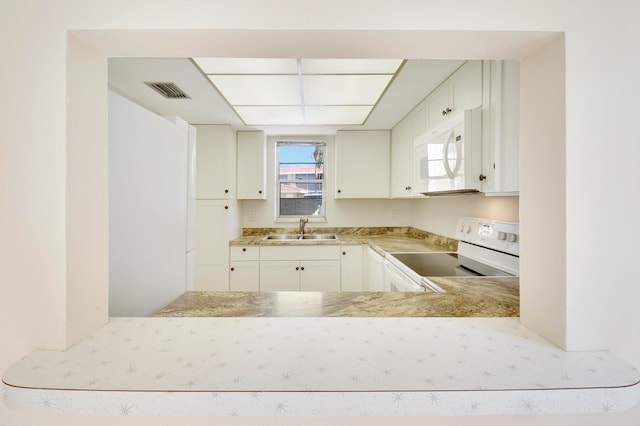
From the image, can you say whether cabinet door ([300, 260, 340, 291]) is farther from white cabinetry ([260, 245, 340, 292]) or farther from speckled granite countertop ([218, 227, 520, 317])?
speckled granite countertop ([218, 227, 520, 317])

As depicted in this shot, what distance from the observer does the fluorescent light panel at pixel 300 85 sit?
72.6 inches

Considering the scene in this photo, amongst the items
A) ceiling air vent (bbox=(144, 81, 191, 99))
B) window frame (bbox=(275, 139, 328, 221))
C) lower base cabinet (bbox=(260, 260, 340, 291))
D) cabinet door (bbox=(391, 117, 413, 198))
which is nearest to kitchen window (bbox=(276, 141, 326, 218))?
window frame (bbox=(275, 139, 328, 221))

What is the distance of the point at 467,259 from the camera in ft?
6.95

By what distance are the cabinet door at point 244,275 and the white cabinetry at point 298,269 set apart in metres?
0.06

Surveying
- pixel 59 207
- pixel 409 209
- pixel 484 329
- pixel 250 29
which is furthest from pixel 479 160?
pixel 409 209

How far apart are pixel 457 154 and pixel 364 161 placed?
1970 mm

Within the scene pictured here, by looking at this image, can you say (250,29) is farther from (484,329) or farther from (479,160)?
(479,160)

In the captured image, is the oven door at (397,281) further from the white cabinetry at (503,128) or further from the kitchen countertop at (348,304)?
the white cabinetry at (503,128)

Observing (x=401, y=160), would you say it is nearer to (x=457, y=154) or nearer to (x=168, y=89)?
(x=457, y=154)

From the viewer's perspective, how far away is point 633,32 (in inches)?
24.1

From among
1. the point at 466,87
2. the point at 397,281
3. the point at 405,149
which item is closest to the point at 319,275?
the point at 397,281

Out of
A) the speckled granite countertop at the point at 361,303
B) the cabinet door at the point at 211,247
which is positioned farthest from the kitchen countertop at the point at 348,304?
the cabinet door at the point at 211,247

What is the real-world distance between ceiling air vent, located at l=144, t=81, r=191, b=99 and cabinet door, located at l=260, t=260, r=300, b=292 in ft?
6.15

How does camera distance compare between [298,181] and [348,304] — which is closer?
[348,304]
